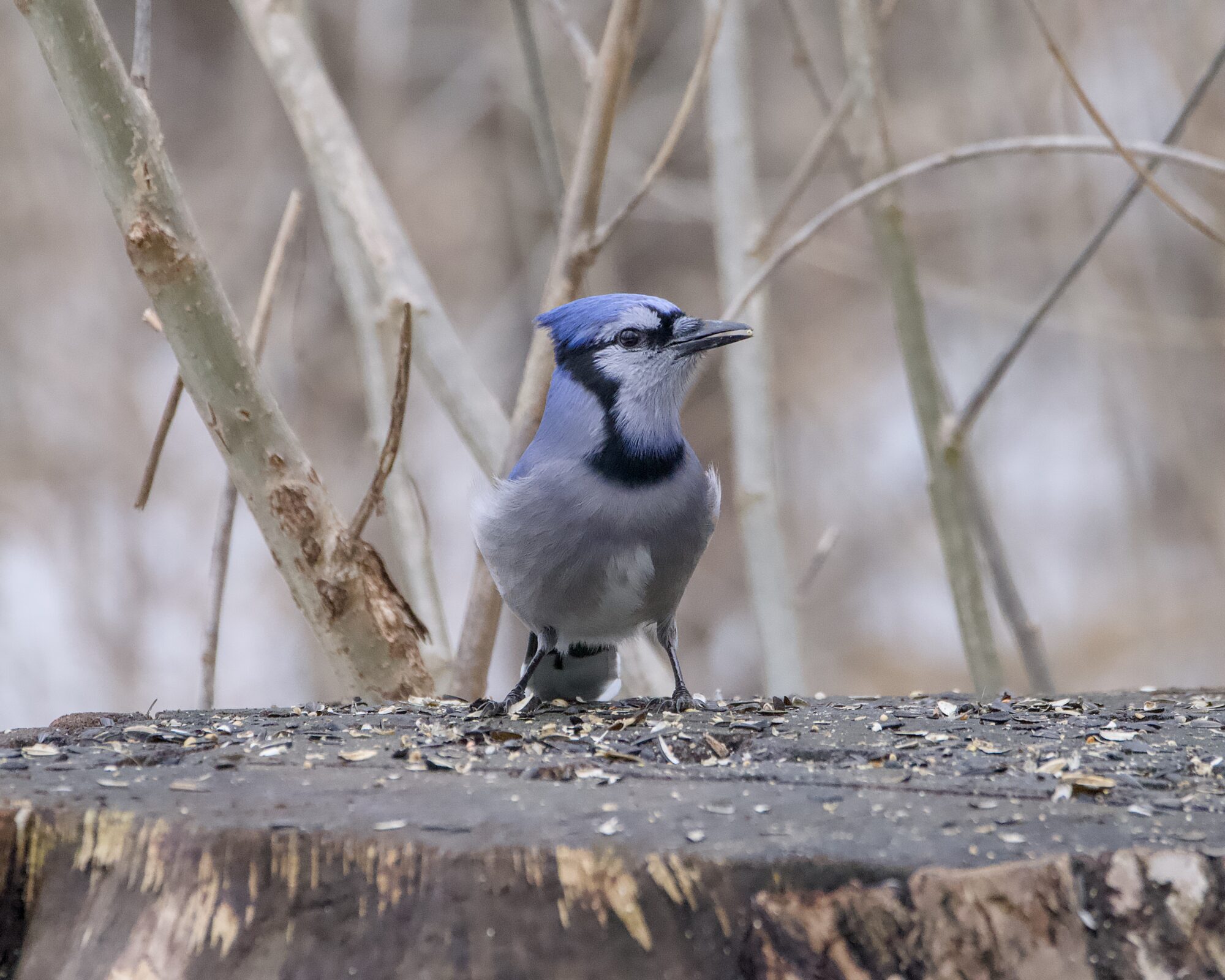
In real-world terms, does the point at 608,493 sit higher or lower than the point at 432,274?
lower

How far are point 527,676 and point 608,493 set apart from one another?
15.2 inches

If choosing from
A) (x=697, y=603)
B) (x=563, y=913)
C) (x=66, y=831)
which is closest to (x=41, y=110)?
(x=697, y=603)

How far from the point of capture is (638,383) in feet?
6.32

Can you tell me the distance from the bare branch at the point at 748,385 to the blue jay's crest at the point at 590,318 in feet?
1.85

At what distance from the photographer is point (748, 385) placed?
2498mm

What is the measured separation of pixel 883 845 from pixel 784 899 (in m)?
0.10

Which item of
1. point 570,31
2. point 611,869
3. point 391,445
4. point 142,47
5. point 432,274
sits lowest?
point 611,869

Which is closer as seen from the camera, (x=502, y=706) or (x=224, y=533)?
(x=502, y=706)

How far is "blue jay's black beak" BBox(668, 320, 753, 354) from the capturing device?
76.6 inches

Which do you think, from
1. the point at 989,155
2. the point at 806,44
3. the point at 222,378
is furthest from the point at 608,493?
the point at 806,44

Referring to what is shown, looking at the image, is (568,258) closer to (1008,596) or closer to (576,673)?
(576,673)

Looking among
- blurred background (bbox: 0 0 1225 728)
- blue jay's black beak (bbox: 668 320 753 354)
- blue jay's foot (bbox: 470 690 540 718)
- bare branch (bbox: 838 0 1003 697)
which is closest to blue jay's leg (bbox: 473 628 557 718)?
blue jay's foot (bbox: 470 690 540 718)

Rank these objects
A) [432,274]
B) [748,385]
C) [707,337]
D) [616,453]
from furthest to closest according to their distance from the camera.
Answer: [432,274] → [748,385] → [707,337] → [616,453]

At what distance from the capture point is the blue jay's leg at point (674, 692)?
1757 millimetres
